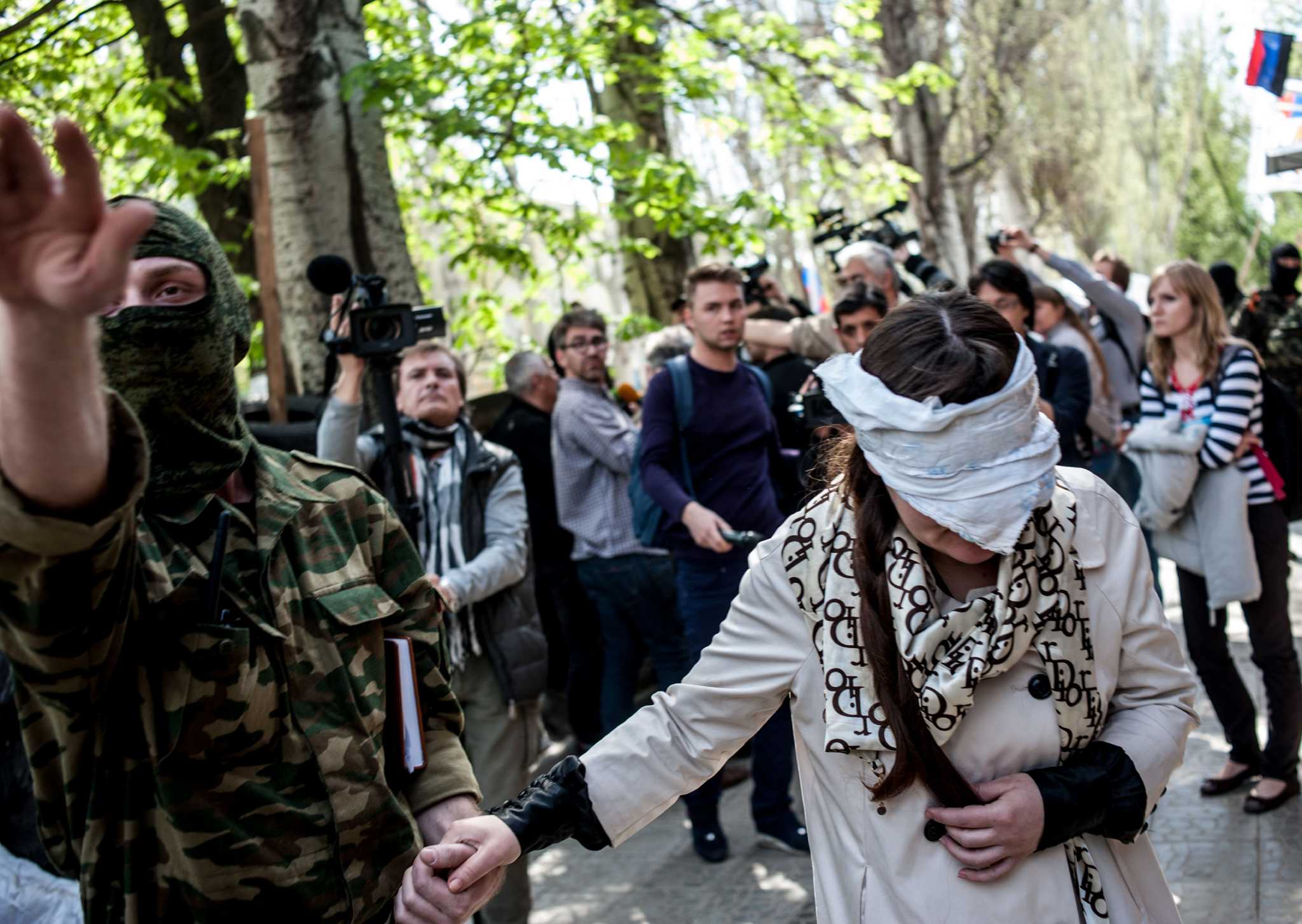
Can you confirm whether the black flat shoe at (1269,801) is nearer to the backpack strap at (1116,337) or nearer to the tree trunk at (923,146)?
the backpack strap at (1116,337)

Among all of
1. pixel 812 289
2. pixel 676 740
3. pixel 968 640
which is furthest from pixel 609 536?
pixel 812 289

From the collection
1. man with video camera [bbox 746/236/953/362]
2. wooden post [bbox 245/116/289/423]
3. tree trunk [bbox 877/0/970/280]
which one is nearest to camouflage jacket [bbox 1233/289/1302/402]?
man with video camera [bbox 746/236/953/362]

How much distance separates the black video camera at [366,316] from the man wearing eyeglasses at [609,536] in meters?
2.07

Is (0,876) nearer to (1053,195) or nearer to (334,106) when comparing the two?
(334,106)

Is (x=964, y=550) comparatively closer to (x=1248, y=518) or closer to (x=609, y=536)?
(x=1248, y=518)

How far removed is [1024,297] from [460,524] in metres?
2.69

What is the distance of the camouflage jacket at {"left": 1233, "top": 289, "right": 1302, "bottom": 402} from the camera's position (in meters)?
9.52

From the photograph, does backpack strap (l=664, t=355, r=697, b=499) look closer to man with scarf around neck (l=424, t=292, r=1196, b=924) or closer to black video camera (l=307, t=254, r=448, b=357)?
black video camera (l=307, t=254, r=448, b=357)

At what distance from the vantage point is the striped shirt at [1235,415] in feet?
18.0

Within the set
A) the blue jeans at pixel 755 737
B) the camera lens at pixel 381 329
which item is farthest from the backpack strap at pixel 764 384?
the camera lens at pixel 381 329

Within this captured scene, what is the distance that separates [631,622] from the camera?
634 centimetres

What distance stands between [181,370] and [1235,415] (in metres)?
4.56

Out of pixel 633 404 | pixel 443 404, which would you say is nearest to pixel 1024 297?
pixel 443 404

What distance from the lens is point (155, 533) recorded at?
2.13 meters
